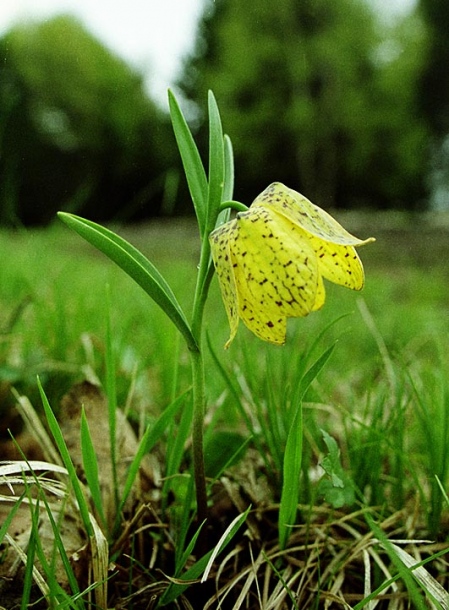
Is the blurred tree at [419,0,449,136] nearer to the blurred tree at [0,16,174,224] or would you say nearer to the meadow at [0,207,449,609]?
the blurred tree at [0,16,174,224]

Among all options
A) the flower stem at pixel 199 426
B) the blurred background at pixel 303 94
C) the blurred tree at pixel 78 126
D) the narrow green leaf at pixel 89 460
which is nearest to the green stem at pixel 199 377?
the flower stem at pixel 199 426

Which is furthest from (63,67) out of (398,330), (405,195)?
(398,330)

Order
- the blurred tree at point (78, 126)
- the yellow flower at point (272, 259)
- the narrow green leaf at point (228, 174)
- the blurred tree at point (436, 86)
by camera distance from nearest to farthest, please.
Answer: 1. the yellow flower at point (272, 259)
2. the narrow green leaf at point (228, 174)
3. the blurred tree at point (78, 126)
4. the blurred tree at point (436, 86)

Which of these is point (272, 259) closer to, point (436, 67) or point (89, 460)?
point (89, 460)

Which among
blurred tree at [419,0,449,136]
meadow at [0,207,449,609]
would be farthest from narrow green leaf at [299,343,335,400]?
blurred tree at [419,0,449,136]

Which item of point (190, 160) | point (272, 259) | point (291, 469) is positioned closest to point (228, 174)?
point (190, 160)

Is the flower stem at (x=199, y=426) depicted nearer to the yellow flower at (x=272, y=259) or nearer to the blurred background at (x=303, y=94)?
the yellow flower at (x=272, y=259)
